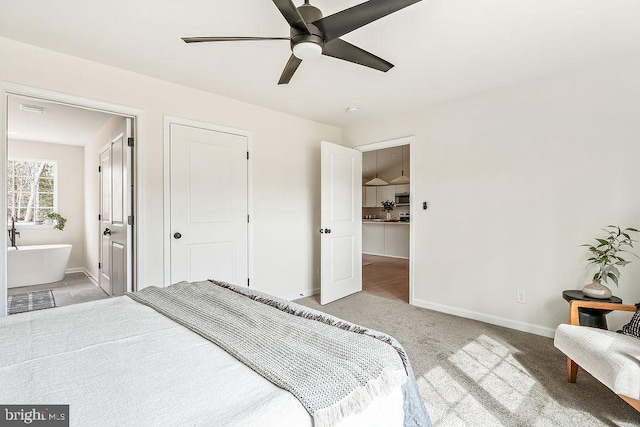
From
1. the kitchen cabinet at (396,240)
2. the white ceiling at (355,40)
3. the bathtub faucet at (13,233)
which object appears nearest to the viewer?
the white ceiling at (355,40)

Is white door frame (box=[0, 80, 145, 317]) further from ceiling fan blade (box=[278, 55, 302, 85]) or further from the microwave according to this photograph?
the microwave

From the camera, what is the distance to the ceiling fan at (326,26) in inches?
56.6

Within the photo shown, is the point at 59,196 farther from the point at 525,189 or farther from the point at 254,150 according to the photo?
the point at 525,189

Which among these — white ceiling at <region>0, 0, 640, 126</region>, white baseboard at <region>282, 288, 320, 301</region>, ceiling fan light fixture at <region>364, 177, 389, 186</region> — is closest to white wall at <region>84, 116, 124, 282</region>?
white ceiling at <region>0, 0, 640, 126</region>

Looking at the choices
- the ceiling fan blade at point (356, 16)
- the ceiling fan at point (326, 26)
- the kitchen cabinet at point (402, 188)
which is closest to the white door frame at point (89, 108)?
the ceiling fan at point (326, 26)

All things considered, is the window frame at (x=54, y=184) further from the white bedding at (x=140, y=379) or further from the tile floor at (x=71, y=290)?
the white bedding at (x=140, y=379)

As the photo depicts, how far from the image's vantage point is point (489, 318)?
3293 mm

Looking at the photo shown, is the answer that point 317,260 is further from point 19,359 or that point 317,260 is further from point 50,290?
point 50,290

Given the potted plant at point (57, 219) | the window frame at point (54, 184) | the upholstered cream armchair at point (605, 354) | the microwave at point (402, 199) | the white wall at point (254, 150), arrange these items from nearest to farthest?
the upholstered cream armchair at point (605, 354) < the white wall at point (254, 150) < the window frame at point (54, 184) < the potted plant at point (57, 219) < the microwave at point (402, 199)

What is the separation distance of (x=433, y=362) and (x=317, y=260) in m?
2.31

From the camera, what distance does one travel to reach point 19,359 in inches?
43.8

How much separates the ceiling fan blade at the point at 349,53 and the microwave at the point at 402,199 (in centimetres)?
683

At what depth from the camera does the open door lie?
13.1 ft

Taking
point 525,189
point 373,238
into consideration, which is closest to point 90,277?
point 373,238
